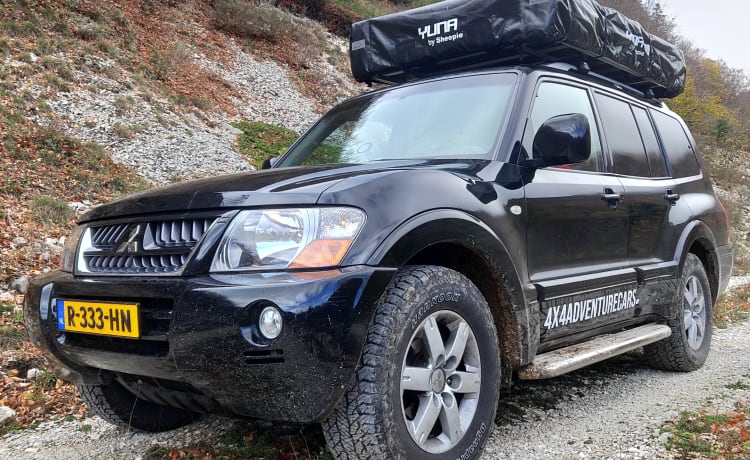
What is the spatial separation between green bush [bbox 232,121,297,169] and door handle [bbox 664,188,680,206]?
9787mm

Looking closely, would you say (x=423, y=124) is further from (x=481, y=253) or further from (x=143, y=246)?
(x=143, y=246)

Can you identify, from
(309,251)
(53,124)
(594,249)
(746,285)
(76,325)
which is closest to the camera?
(309,251)

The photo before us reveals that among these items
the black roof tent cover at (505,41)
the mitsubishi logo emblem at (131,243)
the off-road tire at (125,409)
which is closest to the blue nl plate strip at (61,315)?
the mitsubishi logo emblem at (131,243)

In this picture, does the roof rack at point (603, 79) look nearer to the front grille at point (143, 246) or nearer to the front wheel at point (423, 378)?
the front wheel at point (423, 378)

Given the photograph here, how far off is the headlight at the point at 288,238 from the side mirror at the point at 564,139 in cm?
118

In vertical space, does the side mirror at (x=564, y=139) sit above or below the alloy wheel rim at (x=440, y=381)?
above

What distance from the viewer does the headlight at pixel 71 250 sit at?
2621 millimetres

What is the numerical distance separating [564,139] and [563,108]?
76 cm

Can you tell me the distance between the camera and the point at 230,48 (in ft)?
60.8

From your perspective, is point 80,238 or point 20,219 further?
point 20,219

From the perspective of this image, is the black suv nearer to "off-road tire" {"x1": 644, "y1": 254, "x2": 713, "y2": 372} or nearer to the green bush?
"off-road tire" {"x1": 644, "y1": 254, "x2": 713, "y2": 372}

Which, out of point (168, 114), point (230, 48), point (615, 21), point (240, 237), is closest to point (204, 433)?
point (240, 237)

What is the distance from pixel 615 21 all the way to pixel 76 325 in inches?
147

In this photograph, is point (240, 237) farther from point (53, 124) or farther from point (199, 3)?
point (199, 3)
